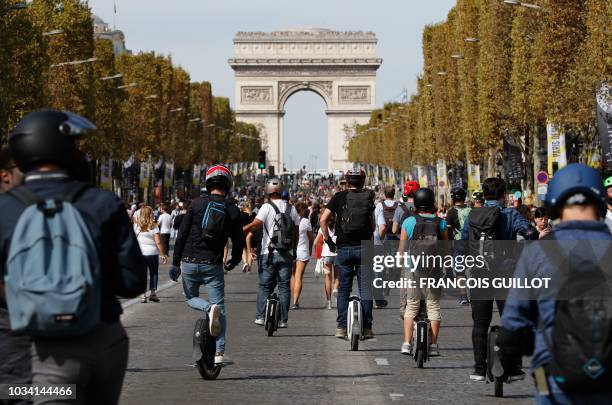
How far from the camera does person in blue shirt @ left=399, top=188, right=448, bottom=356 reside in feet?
45.2

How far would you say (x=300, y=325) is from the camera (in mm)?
19047

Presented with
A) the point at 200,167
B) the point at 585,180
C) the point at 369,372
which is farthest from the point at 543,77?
the point at 200,167

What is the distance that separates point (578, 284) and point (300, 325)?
524 inches

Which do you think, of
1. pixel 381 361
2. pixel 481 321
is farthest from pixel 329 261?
pixel 481 321

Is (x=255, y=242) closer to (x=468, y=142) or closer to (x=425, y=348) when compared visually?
(x=425, y=348)

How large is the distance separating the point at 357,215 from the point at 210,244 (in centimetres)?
308

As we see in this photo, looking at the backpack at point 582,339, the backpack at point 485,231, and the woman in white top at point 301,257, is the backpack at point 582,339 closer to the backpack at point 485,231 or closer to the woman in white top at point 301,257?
the backpack at point 485,231

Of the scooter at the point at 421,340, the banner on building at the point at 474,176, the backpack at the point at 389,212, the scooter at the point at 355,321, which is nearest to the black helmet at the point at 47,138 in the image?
the scooter at the point at 421,340

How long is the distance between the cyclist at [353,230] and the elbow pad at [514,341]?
907cm

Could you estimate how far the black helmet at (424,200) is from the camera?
13992mm

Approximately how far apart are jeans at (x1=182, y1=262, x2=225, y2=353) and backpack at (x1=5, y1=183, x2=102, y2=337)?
267 inches

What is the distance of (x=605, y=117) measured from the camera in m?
32.4

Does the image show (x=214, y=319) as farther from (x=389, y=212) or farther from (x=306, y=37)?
(x=306, y=37)

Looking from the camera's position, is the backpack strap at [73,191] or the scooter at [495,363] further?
the scooter at [495,363]
